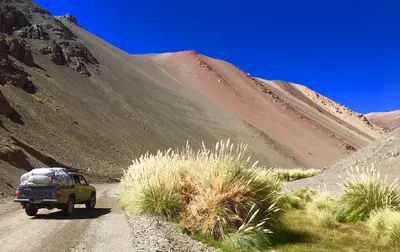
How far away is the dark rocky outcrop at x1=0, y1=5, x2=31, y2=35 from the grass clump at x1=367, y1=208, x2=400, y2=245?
7047 cm

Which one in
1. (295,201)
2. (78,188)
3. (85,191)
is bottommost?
(85,191)

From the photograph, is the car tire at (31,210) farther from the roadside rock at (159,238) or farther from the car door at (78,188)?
the roadside rock at (159,238)

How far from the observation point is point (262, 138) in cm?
7819

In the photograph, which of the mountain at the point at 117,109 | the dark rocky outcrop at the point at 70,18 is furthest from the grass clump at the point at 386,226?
the dark rocky outcrop at the point at 70,18

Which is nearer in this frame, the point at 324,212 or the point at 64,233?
the point at 64,233

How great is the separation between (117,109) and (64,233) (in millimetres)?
54347

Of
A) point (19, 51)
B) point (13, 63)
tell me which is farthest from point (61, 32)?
point (13, 63)

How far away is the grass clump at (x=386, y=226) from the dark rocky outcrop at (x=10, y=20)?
70472mm

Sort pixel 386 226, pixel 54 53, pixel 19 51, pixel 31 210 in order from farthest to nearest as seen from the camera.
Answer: pixel 54 53, pixel 19 51, pixel 31 210, pixel 386 226

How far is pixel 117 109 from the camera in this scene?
63.2 m

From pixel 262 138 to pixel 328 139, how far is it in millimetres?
20326

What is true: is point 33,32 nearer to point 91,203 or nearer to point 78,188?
point 91,203

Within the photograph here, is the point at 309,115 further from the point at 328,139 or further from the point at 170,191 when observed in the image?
the point at 170,191

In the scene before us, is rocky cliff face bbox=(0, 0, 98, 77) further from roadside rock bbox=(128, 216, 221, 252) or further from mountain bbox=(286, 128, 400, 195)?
roadside rock bbox=(128, 216, 221, 252)
